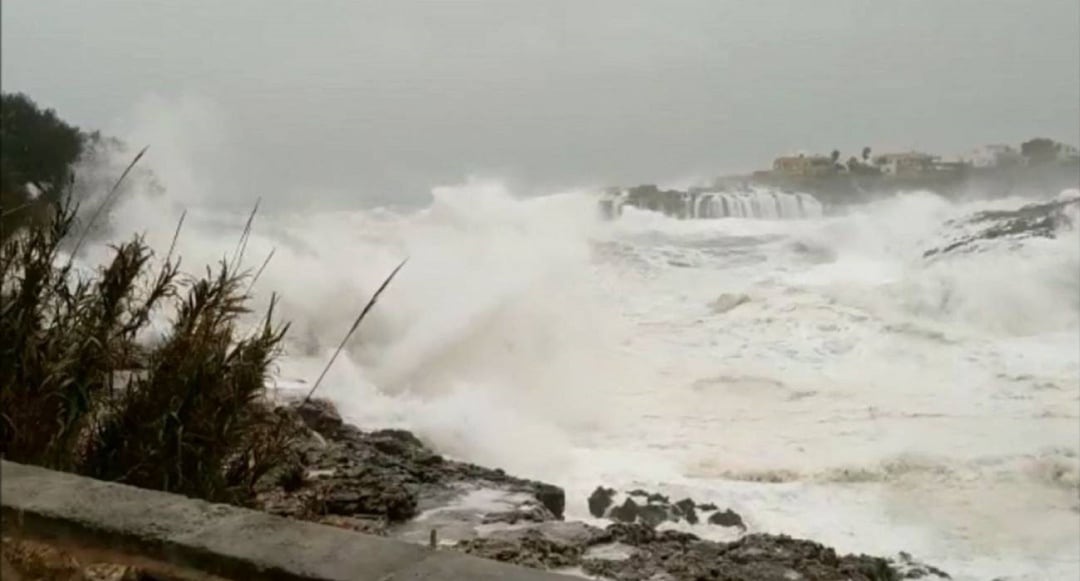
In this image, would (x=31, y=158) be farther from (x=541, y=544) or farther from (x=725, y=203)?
(x=725, y=203)

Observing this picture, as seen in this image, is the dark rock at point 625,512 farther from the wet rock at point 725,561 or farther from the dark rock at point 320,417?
the dark rock at point 320,417

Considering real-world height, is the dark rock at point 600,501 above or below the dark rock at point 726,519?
above

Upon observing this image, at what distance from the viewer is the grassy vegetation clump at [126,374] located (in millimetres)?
1862

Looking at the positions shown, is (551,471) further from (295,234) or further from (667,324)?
(295,234)

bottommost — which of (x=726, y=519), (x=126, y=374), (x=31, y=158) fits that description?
(x=726, y=519)

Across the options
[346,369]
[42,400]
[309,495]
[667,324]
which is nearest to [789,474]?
[667,324]

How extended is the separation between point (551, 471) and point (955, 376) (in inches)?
112

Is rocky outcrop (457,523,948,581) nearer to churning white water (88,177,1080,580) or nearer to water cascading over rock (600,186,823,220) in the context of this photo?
churning white water (88,177,1080,580)

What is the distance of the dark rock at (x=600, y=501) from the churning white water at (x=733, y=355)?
8cm

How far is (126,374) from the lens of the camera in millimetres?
2127

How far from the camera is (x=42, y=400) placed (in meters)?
1.85

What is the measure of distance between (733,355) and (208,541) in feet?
22.3

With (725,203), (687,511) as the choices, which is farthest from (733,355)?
(687,511)

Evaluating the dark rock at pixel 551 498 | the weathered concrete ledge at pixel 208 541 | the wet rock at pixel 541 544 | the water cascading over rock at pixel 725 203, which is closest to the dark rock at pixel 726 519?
the dark rock at pixel 551 498
